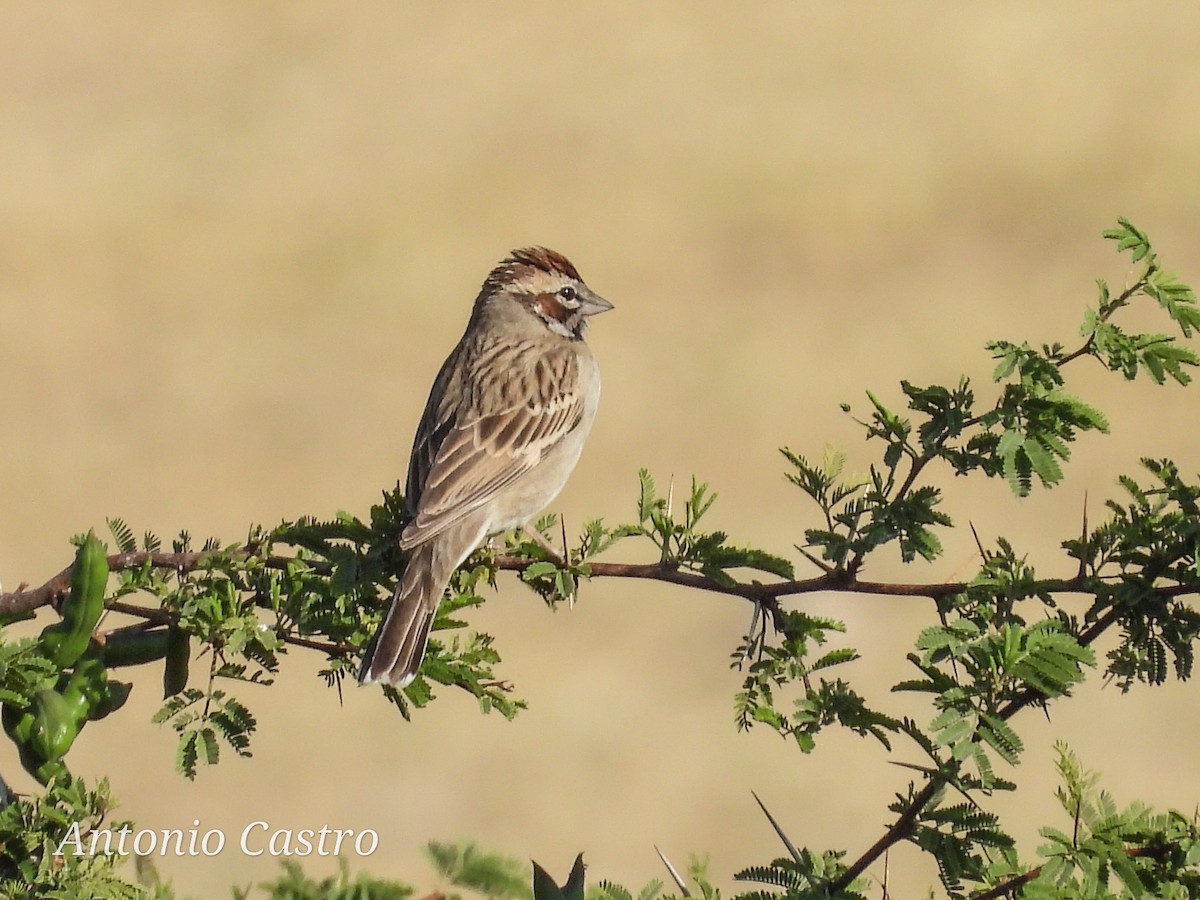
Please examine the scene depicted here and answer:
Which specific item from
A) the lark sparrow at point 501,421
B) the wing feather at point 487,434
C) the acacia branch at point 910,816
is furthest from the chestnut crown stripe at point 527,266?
the acacia branch at point 910,816

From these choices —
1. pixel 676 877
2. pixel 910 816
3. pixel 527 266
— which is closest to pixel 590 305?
pixel 527 266

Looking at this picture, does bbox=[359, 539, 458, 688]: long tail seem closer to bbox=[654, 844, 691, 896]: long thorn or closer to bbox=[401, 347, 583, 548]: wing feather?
bbox=[401, 347, 583, 548]: wing feather

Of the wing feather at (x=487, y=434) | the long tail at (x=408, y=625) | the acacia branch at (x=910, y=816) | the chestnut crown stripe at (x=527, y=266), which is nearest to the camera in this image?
the acacia branch at (x=910, y=816)

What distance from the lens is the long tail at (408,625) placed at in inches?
161

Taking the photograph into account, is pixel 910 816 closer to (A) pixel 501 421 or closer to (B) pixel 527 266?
(A) pixel 501 421

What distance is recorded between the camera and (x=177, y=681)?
3.87 metres

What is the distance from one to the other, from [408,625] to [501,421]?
2.55 meters

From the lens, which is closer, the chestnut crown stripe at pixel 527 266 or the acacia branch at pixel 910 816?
the acacia branch at pixel 910 816

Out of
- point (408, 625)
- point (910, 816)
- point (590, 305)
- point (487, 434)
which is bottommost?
point (910, 816)

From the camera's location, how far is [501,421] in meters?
6.88

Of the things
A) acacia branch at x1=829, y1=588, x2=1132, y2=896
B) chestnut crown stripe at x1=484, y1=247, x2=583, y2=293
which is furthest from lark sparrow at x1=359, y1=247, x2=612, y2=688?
acacia branch at x1=829, y1=588, x2=1132, y2=896

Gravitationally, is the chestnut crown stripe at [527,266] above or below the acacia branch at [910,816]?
above

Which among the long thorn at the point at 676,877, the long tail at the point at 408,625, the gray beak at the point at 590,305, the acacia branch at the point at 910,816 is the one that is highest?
the gray beak at the point at 590,305

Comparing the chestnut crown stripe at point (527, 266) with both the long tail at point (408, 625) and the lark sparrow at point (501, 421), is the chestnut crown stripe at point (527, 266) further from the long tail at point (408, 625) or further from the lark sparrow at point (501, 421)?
the long tail at point (408, 625)
